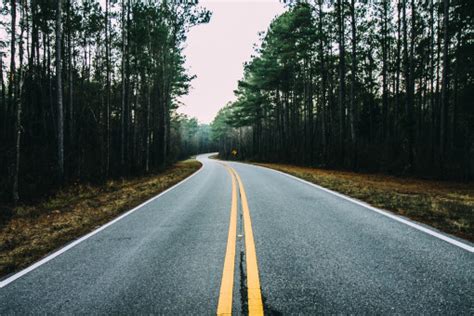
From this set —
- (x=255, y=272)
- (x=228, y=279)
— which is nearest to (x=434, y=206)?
(x=255, y=272)

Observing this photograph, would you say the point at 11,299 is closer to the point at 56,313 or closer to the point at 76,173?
the point at 56,313

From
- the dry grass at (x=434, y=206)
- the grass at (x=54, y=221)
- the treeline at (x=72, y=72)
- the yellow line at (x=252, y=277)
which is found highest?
the treeline at (x=72, y=72)

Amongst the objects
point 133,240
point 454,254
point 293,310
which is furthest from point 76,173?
point 454,254

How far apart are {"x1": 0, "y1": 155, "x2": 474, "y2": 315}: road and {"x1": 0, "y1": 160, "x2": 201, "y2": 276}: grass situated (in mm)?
623

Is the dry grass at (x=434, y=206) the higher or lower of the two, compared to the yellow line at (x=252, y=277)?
higher

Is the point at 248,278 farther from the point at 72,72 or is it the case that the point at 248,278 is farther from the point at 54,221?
the point at 72,72

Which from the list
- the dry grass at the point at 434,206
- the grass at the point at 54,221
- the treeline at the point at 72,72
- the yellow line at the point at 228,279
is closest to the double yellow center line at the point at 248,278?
the yellow line at the point at 228,279

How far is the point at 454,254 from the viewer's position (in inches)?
138

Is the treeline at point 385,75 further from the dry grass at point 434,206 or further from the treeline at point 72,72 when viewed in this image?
the treeline at point 72,72

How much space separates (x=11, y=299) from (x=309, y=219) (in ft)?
16.2

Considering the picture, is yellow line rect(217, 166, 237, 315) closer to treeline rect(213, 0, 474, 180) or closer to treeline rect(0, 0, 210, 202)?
treeline rect(0, 0, 210, 202)

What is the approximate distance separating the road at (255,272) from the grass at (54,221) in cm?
62

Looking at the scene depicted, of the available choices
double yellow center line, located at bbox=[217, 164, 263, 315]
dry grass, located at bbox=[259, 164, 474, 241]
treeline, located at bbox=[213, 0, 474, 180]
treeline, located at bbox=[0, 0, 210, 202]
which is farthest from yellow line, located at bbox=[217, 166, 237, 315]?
treeline, located at bbox=[213, 0, 474, 180]

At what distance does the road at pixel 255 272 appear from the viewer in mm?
2504
